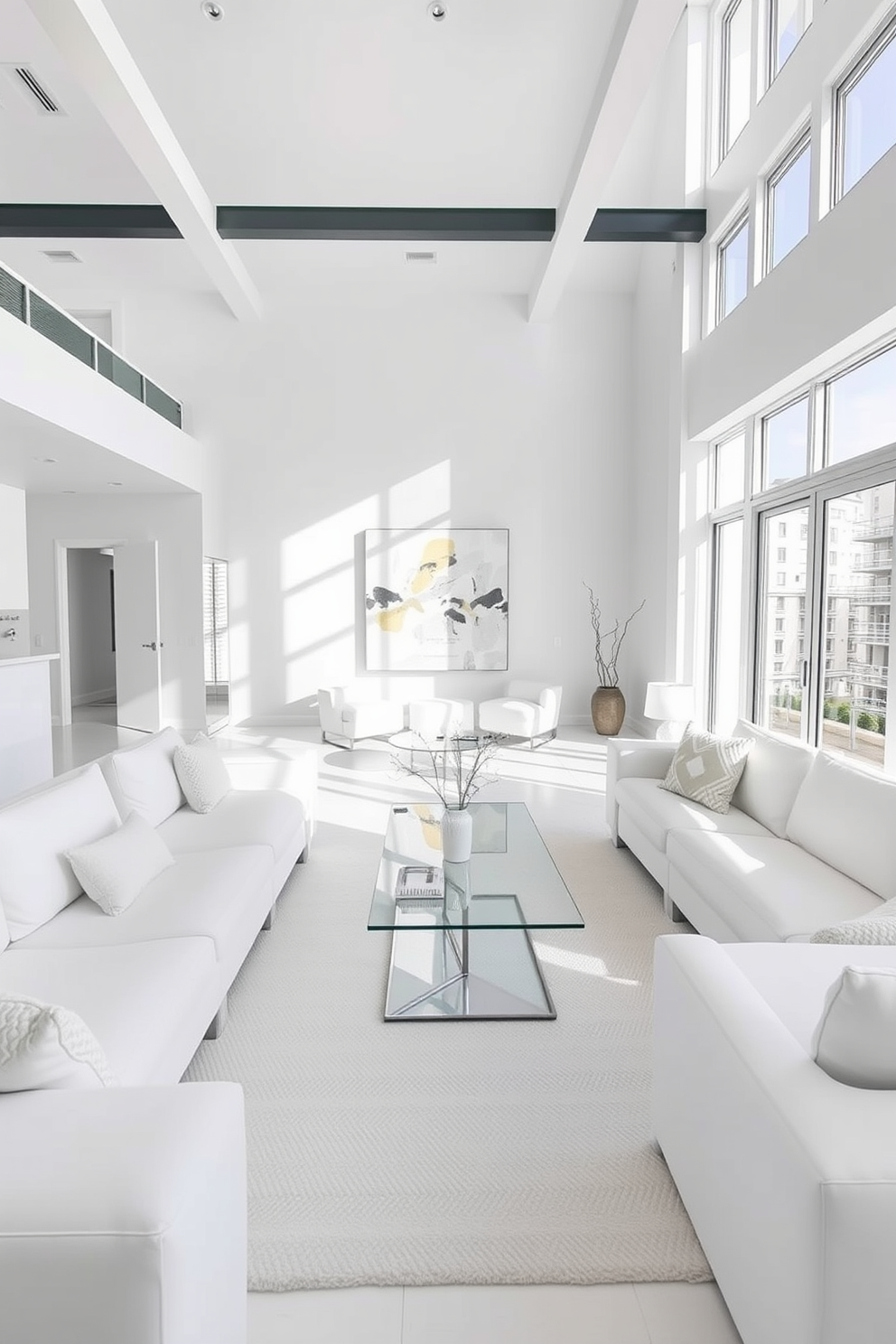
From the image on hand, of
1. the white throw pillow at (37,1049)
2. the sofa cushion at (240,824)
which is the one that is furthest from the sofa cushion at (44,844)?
the white throw pillow at (37,1049)

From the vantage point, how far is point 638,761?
197 inches

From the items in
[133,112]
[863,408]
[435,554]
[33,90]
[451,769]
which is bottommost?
[451,769]

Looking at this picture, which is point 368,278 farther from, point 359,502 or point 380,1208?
point 380,1208

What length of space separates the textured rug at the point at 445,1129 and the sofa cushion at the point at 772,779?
829 millimetres

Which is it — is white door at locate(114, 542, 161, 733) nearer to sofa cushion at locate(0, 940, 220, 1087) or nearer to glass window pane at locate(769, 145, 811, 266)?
glass window pane at locate(769, 145, 811, 266)

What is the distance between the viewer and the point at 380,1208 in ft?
6.77

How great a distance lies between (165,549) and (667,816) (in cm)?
692

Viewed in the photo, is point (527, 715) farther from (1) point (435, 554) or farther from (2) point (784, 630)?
(2) point (784, 630)

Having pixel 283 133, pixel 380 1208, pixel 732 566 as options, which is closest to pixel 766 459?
pixel 732 566

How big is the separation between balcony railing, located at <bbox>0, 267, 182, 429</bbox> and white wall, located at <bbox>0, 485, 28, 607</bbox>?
160 centimetres

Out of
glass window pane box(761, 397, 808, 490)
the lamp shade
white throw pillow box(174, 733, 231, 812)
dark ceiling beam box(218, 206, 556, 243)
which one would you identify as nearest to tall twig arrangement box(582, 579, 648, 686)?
the lamp shade

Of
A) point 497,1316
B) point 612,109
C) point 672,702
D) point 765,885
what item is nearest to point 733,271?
point 612,109

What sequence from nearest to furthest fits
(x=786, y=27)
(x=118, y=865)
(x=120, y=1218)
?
(x=120, y=1218) → (x=118, y=865) → (x=786, y=27)

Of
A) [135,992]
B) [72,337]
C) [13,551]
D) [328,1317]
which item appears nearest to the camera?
[328,1317]
